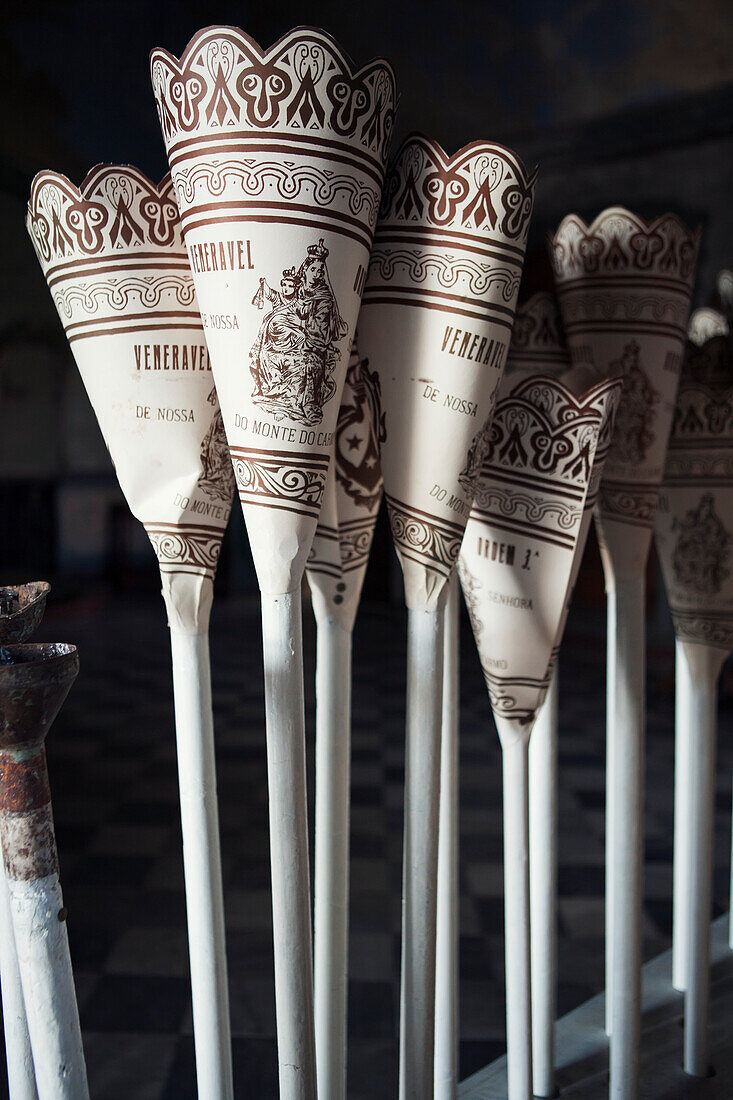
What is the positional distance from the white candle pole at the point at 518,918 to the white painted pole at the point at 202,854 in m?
0.19

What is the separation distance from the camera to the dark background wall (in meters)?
1.53

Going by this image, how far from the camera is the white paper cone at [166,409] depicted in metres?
0.45

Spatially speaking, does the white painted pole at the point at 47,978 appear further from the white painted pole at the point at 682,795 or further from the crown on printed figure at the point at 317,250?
the white painted pole at the point at 682,795

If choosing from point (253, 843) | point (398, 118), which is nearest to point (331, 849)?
point (253, 843)

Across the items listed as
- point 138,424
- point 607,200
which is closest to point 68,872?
point 138,424

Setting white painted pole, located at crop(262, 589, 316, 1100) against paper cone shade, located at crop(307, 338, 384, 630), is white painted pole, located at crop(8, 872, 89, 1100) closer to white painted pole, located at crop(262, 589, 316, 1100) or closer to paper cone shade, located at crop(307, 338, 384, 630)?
white painted pole, located at crop(262, 589, 316, 1100)

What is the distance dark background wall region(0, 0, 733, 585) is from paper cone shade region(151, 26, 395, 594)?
111 cm

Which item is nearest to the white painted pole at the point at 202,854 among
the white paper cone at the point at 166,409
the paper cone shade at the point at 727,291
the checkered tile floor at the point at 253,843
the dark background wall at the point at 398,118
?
the white paper cone at the point at 166,409

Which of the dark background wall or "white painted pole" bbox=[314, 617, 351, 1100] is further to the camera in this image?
the dark background wall

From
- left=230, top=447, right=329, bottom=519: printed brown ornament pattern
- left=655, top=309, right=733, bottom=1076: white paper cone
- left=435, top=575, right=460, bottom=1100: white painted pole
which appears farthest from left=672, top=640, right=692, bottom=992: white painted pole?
left=230, top=447, right=329, bottom=519: printed brown ornament pattern

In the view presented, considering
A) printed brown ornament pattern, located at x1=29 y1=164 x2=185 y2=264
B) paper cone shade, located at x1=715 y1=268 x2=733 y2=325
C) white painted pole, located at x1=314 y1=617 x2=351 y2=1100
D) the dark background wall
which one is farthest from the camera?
the dark background wall

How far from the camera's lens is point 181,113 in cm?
41

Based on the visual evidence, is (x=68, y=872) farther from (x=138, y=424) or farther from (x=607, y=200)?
(x=607, y=200)

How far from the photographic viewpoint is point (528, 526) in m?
0.55
